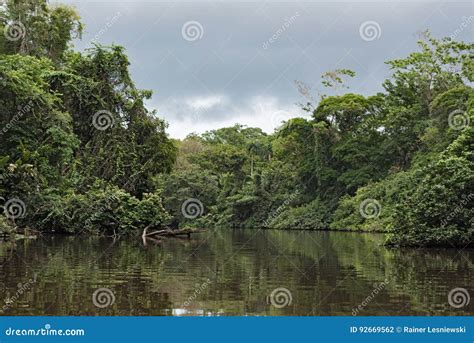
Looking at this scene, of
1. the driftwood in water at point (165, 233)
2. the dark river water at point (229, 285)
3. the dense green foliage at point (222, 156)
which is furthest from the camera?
the driftwood in water at point (165, 233)

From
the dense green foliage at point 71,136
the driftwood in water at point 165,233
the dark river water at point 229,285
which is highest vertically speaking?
the dense green foliage at point 71,136

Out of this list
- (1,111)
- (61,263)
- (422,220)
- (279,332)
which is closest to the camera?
(279,332)

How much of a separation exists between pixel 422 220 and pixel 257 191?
34909 mm

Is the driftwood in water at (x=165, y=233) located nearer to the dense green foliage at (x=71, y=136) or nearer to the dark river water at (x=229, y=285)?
the dense green foliage at (x=71, y=136)

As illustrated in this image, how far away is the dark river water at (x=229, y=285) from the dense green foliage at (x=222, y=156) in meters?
8.78

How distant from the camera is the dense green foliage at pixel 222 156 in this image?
25078 millimetres

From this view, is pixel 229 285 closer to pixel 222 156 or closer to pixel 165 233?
pixel 165 233

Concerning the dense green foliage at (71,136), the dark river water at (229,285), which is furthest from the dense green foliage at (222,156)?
the dark river water at (229,285)

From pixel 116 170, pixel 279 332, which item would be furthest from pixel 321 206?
pixel 279 332

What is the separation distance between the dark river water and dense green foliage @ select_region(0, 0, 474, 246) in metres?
8.78

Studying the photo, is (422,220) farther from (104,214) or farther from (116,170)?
(116,170)

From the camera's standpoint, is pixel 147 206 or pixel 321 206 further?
pixel 321 206

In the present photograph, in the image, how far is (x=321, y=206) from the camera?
5038 cm

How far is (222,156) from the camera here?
59.5 m
